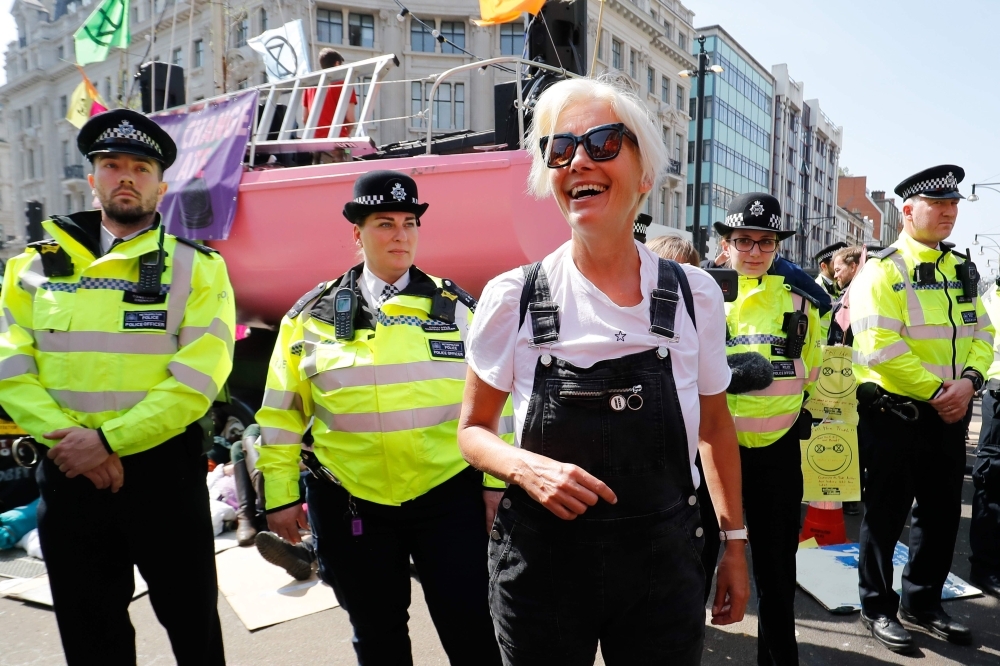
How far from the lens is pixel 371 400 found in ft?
7.30

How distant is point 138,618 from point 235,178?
372 cm

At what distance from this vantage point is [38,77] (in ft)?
144

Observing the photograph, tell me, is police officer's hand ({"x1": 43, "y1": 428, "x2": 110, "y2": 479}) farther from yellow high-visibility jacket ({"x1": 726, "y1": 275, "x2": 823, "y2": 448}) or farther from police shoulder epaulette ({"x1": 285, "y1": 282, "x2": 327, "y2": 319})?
yellow high-visibility jacket ({"x1": 726, "y1": 275, "x2": 823, "y2": 448})

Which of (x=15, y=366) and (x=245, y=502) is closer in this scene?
(x=15, y=366)

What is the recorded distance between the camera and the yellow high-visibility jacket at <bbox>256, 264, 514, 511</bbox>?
87.4 inches

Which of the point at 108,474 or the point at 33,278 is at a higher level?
the point at 33,278

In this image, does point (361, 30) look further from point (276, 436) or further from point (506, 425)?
point (506, 425)

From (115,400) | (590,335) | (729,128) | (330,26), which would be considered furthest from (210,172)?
(729,128)

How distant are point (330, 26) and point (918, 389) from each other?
32.3 m

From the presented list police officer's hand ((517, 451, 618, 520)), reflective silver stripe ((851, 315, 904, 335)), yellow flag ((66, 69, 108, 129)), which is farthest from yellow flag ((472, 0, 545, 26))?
police officer's hand ((517, 451, 618, 520))

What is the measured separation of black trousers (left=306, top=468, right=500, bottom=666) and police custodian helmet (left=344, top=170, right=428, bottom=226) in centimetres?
101

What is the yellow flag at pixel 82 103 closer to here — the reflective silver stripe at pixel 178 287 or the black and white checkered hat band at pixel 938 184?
the reflective silver stripe at pixel 178 287

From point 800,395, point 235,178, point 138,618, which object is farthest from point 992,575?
point 235,178

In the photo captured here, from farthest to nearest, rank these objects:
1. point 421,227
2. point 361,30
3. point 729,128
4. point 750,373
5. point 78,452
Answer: point 729,128 < point 361,30 < point 421,227 < point 750,373 < point 78,452
